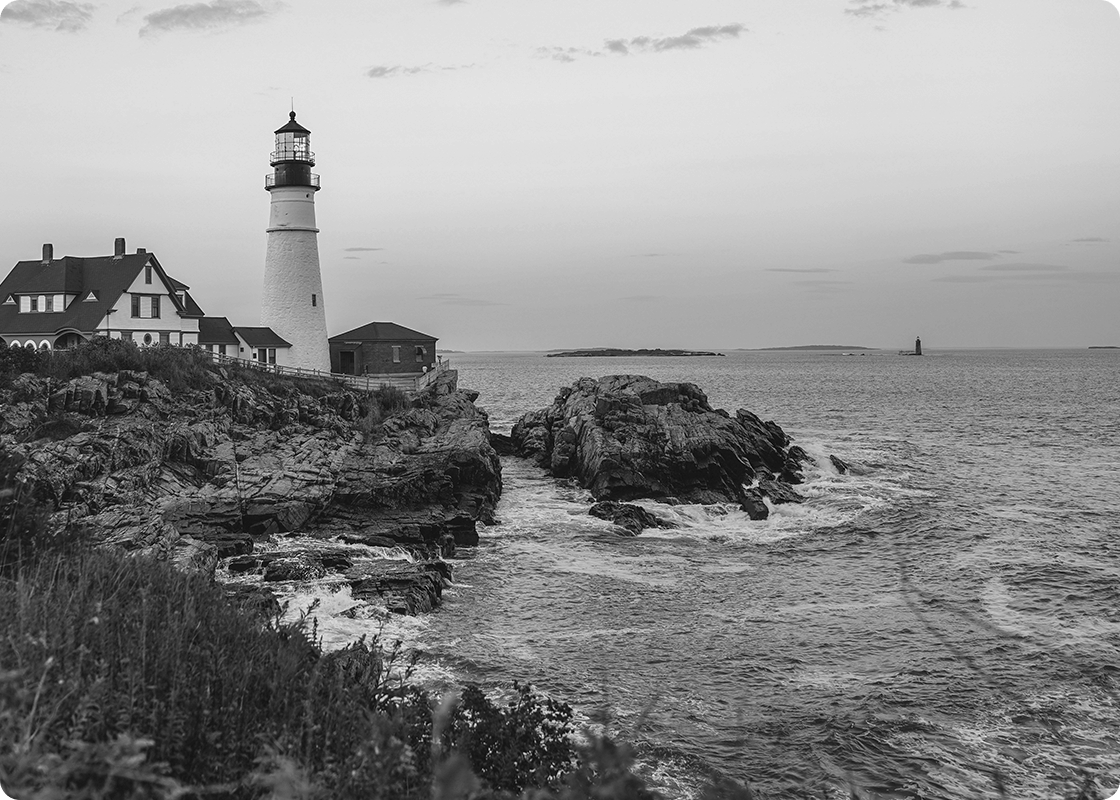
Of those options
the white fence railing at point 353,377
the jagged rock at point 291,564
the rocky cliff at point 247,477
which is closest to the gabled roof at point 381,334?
the white fence railing at point 353,377

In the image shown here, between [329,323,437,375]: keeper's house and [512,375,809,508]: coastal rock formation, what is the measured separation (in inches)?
565

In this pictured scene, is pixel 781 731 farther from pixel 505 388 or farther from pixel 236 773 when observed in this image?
pixel 505 388

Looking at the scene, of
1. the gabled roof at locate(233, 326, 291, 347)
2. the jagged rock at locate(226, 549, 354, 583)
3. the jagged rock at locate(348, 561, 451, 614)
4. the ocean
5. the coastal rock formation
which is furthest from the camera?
the gabled roof at locate(233, 326, 291, 347)

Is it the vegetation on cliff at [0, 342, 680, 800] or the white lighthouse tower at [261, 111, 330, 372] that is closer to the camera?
the vegetation on cliff at [0, 342, 680, 800]

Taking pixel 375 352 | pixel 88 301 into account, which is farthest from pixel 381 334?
pixel 88 301

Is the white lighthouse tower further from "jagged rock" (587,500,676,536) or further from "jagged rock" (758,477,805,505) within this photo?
"jagged rock" (758,477,805,505)

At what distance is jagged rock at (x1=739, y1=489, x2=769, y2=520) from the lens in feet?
103

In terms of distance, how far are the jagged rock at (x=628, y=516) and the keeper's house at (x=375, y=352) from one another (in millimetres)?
29898

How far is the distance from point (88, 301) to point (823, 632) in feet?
128

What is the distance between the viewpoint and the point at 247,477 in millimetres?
27562

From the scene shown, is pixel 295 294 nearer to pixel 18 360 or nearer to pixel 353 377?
pixel 353 377

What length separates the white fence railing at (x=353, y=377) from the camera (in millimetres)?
44688

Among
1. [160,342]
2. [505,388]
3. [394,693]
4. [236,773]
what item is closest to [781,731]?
[394,693]

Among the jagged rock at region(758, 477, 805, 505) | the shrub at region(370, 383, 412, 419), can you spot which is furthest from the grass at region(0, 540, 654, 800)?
the shrub at region(370, 383, 412, 419)
